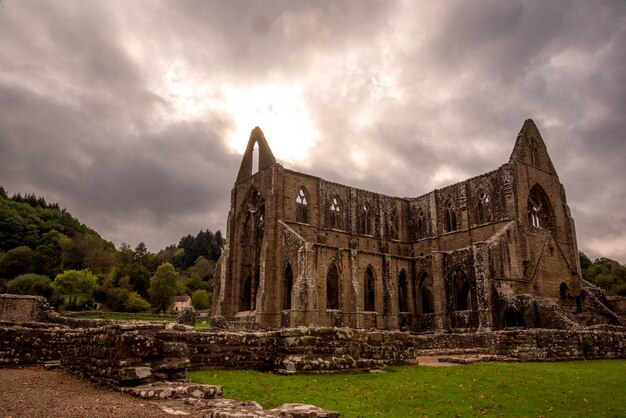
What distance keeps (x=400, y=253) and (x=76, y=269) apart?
2332 inches

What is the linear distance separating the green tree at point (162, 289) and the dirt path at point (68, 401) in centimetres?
5892

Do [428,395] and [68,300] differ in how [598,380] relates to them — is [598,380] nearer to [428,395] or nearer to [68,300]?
Answer: [428,395]

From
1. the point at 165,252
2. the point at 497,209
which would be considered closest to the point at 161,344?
the point at 497,209

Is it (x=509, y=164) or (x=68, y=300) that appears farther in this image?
(x=68, y=300)

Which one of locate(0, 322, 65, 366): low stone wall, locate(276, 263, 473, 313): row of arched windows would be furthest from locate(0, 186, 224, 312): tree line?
locate(0, 322, 65, 366): low stone wall

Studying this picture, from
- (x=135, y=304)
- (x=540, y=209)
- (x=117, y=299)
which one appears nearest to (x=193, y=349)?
(x=540, y=209)

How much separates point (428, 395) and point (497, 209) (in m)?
30.0

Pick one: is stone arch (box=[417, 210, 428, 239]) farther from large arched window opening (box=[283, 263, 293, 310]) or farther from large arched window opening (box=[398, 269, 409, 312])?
large arched window opening (box=[283, 263, 293, 310])

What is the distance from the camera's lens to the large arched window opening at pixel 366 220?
41.0 metres

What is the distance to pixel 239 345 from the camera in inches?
482

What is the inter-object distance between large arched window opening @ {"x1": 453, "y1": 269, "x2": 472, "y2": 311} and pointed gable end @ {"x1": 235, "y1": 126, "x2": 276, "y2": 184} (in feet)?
60.4

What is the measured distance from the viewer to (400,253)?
42344 mm

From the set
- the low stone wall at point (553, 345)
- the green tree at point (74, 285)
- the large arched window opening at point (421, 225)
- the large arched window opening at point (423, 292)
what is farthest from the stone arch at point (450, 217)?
the green tree at point (74, 285)

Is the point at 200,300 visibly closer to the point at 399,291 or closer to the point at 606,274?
the point at 399,291
